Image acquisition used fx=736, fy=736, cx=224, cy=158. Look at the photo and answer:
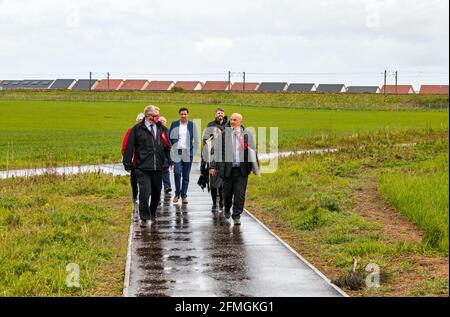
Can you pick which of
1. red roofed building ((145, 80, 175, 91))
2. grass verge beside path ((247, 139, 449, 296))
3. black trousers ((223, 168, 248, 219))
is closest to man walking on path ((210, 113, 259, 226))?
black trousers ((223, 168, 248, 219))

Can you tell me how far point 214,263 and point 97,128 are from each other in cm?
4379

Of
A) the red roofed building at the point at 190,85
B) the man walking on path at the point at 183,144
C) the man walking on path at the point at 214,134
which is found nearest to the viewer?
the man walking on path at the point at 214,134

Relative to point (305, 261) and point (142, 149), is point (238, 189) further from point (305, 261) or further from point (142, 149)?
point (305, 261)

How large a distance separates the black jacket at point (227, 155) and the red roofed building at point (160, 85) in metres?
134

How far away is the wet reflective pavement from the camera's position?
8.50 meters

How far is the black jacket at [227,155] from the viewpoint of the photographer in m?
13.0

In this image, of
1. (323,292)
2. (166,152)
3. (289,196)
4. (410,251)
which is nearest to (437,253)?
(410,251)

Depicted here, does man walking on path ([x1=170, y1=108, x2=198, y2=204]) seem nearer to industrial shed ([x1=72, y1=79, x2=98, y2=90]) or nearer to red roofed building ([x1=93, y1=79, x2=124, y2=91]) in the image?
industrial shed ([x1=72, y1=79, x2=98, y2=90])

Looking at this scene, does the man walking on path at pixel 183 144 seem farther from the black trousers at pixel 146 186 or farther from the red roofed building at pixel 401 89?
the red roofed building at pixel 401 89

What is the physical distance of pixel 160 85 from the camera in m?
149

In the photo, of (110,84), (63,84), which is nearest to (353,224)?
(110,84)

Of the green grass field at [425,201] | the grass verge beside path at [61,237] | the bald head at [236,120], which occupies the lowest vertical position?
the grass verge beside path at [61,237]

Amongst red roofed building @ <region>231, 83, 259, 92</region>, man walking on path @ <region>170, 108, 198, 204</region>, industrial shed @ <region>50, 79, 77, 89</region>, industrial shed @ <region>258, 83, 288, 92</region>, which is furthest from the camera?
red roofed building @ <region>231, 83, 259, 92</region>

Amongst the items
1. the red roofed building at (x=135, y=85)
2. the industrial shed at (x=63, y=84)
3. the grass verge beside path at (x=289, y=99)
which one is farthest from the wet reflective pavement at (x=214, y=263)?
the industrial shed at (x=63, y=84)
